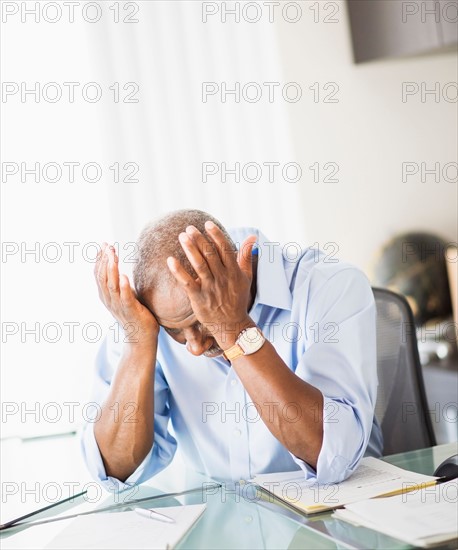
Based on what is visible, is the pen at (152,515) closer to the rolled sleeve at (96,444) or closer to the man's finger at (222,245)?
the rolled sleeve at (96,444)

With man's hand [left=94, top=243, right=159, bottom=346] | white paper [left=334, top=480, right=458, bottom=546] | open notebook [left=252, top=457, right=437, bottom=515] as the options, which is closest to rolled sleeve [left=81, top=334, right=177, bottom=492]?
man's hand [left=94, top=243, right=159, bottom=346]

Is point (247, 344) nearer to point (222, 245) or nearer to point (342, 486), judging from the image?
point (222, 245)

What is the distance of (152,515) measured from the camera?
1252 millimetres

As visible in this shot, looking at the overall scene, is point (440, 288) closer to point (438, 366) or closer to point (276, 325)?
point (438, 366)

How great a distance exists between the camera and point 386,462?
1.48 m

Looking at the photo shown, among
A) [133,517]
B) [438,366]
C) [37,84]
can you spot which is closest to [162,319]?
[133,517]

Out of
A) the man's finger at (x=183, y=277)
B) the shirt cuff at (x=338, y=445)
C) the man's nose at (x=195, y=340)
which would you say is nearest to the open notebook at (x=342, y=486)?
the shirt cuff at (x=338, y=445)

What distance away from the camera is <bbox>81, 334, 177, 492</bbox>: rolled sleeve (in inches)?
60.6

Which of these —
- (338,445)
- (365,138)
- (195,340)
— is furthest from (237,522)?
(365,138)

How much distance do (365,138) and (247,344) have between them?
2050 mm

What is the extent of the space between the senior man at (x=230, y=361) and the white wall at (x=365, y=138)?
1531mm

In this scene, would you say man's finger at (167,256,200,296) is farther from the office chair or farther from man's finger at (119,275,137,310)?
the office chair

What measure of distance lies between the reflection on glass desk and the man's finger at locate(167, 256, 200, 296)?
0.37 meters

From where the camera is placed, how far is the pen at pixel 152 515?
48.3 inches
